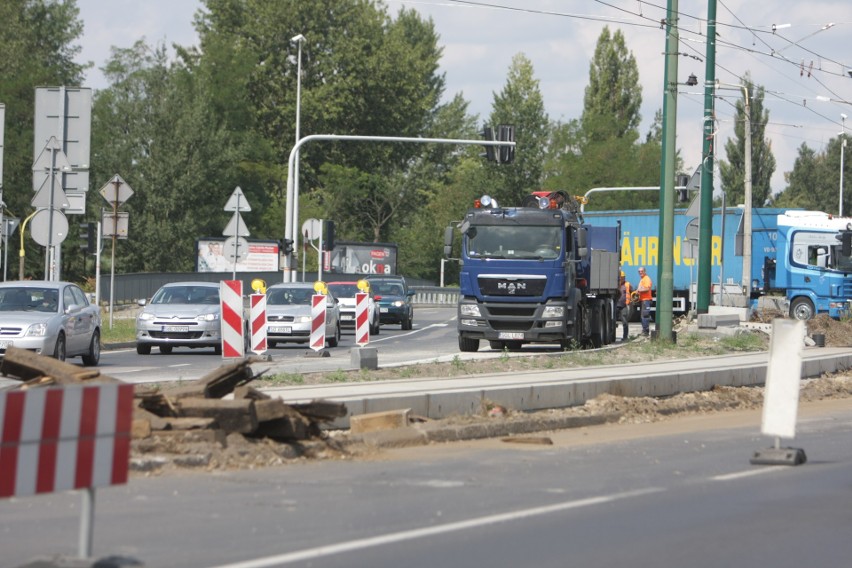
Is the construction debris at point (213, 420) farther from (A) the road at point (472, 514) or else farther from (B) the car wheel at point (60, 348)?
(B) the car wheel at point (60, 348)

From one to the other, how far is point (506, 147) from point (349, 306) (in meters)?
6.95

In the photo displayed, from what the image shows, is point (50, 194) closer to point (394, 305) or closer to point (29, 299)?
point (29, 299)

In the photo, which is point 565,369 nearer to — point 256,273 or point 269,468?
point 269,468

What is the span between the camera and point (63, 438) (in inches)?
268

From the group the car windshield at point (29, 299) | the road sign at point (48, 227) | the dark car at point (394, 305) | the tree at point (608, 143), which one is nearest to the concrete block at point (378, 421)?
the car windshield at point (29, 299)

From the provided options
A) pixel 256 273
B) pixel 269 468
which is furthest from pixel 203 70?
pixel 269 468

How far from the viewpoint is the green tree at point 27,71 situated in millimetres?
73312

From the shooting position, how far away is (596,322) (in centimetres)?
3228

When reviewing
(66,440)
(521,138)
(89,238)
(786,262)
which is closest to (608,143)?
(521,138)

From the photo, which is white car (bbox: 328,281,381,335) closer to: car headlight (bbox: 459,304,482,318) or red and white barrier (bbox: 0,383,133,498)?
car headlight (bbox: 459,304,482,318)

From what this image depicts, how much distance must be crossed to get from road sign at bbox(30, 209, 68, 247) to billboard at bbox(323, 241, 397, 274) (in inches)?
1777

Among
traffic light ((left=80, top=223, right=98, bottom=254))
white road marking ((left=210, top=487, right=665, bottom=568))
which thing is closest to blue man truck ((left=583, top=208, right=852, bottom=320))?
traffic light ((left=80, top=223, right=98, bottom=254))

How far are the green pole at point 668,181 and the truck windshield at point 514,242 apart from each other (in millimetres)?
2027

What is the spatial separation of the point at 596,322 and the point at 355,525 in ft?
79.3
